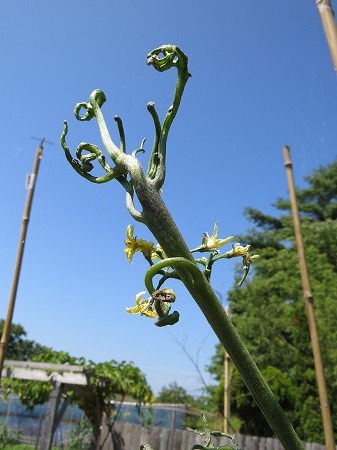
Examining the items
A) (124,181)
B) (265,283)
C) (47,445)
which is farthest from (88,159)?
(265,283)

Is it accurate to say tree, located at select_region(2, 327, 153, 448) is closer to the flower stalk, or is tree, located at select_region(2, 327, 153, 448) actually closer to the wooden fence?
the wooden fence

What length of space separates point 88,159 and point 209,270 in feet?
0.54

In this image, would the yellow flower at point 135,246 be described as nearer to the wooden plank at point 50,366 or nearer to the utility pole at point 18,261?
the utility pole at point 18,261

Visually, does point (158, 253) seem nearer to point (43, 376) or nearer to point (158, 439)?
point (43, 376)

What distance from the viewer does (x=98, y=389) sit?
7184 mm

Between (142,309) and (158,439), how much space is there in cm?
735

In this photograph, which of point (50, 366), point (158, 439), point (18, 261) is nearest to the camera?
point (18, 261)

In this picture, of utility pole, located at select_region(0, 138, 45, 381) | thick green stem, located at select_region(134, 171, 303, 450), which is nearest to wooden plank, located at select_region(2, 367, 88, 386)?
utility pole, located at select_region(0, 138, 45, 381)

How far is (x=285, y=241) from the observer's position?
1908 centimetres

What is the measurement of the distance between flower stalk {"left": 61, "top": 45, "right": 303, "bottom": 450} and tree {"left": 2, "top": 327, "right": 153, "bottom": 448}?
22.3 feet

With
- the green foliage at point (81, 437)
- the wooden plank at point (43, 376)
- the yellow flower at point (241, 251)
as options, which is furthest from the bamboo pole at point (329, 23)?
the wooden plank at point (43, 376)

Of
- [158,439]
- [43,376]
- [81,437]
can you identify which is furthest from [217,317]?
[158,439]

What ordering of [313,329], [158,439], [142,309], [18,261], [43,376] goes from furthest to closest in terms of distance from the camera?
1. [158,439]
2. [43,376]
3. [18,261]
4. [313,329]
5. [142,309]

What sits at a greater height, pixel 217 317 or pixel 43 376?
pixel 43 376
